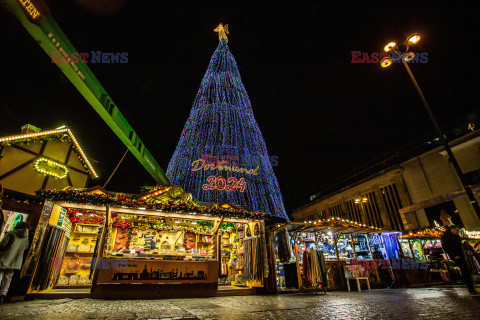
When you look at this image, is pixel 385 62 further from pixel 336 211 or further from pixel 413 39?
pixel 336 211

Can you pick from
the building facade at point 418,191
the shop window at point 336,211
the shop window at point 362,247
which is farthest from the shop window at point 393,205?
the shop window at point 362,247

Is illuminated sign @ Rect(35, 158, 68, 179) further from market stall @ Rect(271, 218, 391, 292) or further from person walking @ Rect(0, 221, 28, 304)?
market stall @ Rect(271, 218, 391, 292)

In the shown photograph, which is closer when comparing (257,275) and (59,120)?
(257,275)

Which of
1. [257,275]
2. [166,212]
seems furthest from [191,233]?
[257,275]

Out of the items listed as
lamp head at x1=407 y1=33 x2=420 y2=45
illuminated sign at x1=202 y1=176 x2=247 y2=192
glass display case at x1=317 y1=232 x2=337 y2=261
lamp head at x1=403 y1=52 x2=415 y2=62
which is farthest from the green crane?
glass display case at x1=317 y1=232 x2=337 y2=261

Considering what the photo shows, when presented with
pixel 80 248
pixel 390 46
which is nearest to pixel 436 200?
pixel 390 46

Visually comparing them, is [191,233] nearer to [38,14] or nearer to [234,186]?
[234,186]

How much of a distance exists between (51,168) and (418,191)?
3082cm

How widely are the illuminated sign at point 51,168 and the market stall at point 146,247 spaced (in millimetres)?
3647

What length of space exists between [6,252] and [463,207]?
1123 inches

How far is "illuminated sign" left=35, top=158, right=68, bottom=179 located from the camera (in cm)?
1198

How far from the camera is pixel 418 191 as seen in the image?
22.7 metres

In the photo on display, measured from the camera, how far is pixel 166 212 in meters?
9.56

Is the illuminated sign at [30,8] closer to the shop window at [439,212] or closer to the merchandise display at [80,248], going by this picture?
the merchandise display at [80,248]
